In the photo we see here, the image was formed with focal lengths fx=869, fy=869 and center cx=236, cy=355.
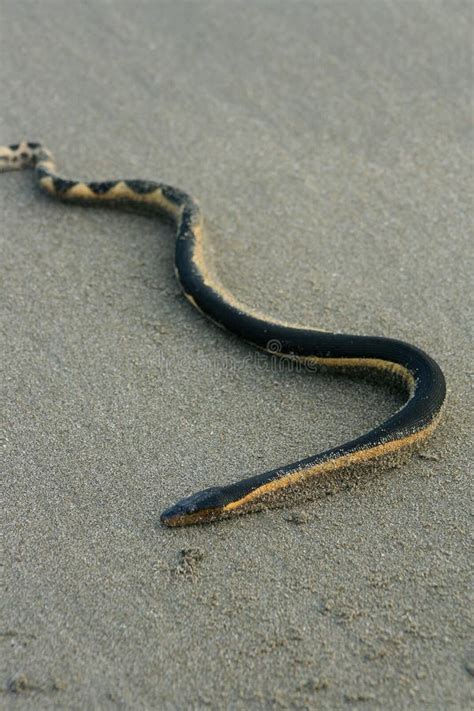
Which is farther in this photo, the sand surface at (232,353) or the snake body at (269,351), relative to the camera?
the snake body at (269,351)

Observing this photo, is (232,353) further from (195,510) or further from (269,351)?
A: (195,510)

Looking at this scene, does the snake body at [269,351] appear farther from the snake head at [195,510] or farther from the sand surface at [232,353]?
the sand surface at [232,353]

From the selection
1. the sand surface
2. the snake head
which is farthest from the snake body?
the sand surface

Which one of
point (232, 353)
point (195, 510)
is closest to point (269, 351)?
point (232, 353)

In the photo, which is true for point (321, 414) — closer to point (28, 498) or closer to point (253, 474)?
point (253, 474)

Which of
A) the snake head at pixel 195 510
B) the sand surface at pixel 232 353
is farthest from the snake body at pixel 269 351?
the sand surface at pixel 232 353

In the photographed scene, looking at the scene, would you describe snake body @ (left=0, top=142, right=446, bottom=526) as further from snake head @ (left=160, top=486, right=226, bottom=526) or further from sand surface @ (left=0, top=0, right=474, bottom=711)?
sand surface @ (left=0, top=0, right=474, bottom=711)

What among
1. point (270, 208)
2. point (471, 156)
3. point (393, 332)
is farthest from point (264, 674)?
point (471, 156)
